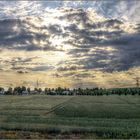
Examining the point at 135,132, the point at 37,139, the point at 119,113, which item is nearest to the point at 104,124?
the point at 135,132

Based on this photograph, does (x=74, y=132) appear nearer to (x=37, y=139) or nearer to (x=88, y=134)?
(x=88, y=134)

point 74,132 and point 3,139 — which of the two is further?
point 74,132

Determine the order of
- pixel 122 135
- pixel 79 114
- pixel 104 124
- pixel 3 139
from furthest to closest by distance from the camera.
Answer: pixel 79 114 → pixel 104 124 → pixel 122 135 → pixel 3 139

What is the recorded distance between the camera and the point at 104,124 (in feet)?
259

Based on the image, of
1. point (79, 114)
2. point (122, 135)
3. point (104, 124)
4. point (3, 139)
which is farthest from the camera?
point (79, 114)

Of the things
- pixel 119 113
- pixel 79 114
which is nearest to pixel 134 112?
pixel 119 113

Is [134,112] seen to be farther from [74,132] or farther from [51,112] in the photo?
[74,132]

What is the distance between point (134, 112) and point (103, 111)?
10123mm

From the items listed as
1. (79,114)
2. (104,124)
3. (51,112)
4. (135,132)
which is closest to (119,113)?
(79,114)

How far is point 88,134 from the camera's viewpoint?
61719 millimetres

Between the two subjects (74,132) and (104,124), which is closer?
(74,132)

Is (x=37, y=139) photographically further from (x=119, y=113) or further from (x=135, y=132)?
(x=119, y=113)

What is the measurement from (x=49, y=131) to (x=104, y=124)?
1908cm

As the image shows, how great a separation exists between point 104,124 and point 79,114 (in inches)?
1314
